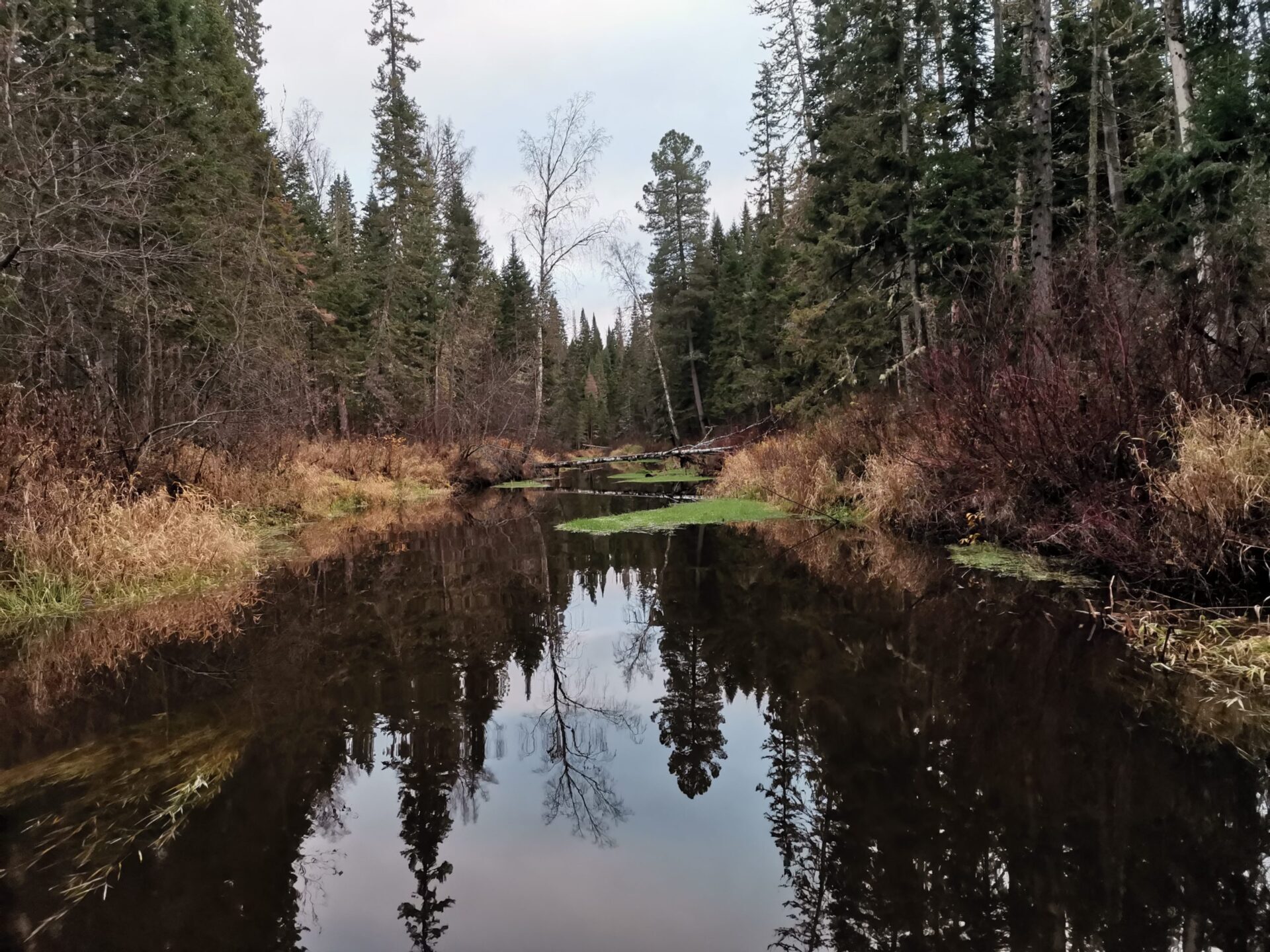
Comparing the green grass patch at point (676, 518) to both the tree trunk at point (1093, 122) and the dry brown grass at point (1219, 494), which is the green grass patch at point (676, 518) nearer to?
the dry brown grass at point (1219, 494)

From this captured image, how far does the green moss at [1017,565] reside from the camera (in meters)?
7.06

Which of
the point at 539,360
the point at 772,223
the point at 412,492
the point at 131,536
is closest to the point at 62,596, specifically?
the point at 131,536

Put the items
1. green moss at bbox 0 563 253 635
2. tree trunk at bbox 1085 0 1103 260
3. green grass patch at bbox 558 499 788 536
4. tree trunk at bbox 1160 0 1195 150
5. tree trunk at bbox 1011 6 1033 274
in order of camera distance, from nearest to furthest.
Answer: green moss at bbox 0 563 253 635
tree trunk at bbox 1160 0 1195 150
tree trunk at bbox 1011 6 1033 274
green grass patch at bbox 558 499 788 536
tree trunk at bbox 1085 0 1103 260

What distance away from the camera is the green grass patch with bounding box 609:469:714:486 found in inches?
1011

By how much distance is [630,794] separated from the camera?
359 cm

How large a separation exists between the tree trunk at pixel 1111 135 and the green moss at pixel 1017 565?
1108cm

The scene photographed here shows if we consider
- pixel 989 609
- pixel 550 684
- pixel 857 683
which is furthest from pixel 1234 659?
pixel 550 684

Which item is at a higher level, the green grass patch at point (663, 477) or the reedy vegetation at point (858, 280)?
the reedy vegetation at point (858, 280)

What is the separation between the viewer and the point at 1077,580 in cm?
690

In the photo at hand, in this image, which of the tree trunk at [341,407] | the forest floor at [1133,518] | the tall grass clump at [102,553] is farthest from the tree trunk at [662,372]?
the tall grass clump at [102,553]

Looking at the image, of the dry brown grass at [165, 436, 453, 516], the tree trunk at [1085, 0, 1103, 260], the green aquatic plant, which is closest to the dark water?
the green aquatic plant

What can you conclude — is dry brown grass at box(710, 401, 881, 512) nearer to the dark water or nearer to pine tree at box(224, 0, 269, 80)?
the dark water

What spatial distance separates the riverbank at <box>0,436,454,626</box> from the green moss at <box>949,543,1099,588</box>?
923 cm

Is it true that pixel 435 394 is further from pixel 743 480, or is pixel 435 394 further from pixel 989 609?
pixel 989 609
